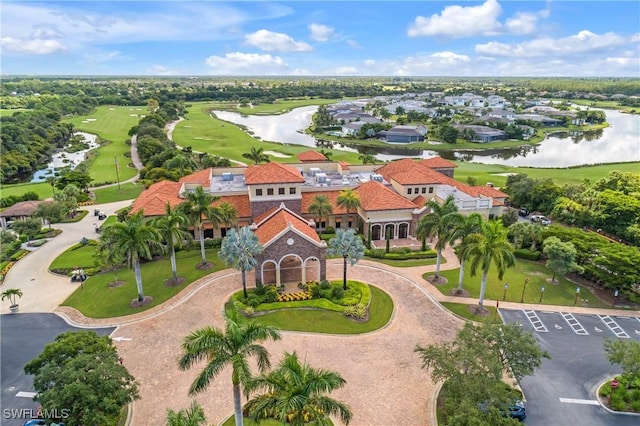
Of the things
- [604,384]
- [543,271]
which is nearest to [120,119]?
[543,271]

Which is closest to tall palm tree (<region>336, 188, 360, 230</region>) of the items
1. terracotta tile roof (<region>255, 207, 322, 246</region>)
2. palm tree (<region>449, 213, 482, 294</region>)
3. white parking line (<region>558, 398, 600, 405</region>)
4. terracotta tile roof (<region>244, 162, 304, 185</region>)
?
A: terracotta tile roof (<region>244, 162, 304, 185</region>)

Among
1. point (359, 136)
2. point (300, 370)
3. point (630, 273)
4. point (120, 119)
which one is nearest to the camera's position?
point (300, 370)

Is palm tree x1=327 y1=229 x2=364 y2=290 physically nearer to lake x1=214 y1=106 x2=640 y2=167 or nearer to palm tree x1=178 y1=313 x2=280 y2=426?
palm tree x1=178 y1=313 x2=280 y2=426

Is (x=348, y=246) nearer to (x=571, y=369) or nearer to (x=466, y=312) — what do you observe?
(x=466, y=312)

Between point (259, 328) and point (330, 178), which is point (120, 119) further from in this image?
point (259, 328)

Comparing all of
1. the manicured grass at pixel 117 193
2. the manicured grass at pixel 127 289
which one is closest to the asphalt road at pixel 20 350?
the manicured grass at pixel 127 289
